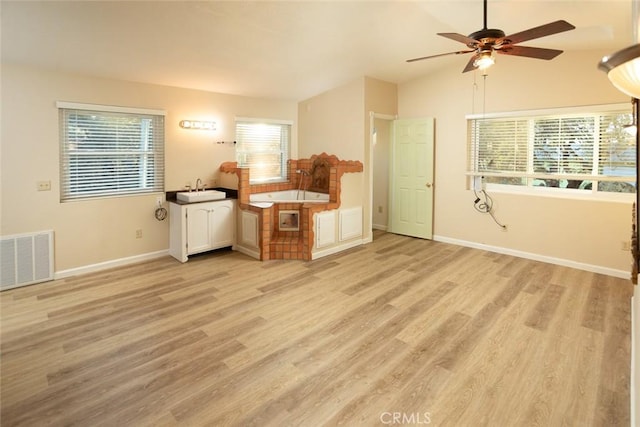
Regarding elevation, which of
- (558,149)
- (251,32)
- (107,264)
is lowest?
(107,264)

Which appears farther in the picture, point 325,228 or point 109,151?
point 325,228

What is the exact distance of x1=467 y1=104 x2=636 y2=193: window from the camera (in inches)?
170

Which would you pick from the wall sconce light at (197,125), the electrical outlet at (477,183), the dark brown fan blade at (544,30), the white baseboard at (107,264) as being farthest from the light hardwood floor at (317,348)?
the dark brown fan blade at (544,30)

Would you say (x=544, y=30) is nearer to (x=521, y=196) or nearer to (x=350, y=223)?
A: (x=521, y=196)

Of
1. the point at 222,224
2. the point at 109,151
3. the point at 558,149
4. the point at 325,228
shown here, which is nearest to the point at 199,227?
the point at 222,224

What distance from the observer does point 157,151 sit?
4.84 meters

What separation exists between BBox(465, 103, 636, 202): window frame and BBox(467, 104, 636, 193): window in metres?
0.01

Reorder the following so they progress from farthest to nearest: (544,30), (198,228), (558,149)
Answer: (198,228)
(558,149)
(544,30)

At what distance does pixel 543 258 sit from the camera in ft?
16.0

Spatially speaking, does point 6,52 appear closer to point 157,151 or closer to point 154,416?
point 157,151

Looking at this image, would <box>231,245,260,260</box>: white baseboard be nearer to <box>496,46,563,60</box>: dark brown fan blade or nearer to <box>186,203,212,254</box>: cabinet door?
<box>186,203,212,254</box>: cabinet door

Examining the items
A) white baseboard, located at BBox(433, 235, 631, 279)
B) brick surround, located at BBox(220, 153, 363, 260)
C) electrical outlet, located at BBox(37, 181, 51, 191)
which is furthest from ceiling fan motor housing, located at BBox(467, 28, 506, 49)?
electrical outlet, located at BBox(37, 181, 51, 191)

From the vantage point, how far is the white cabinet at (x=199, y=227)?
186 inches

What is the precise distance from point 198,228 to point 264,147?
2046 millimetres
